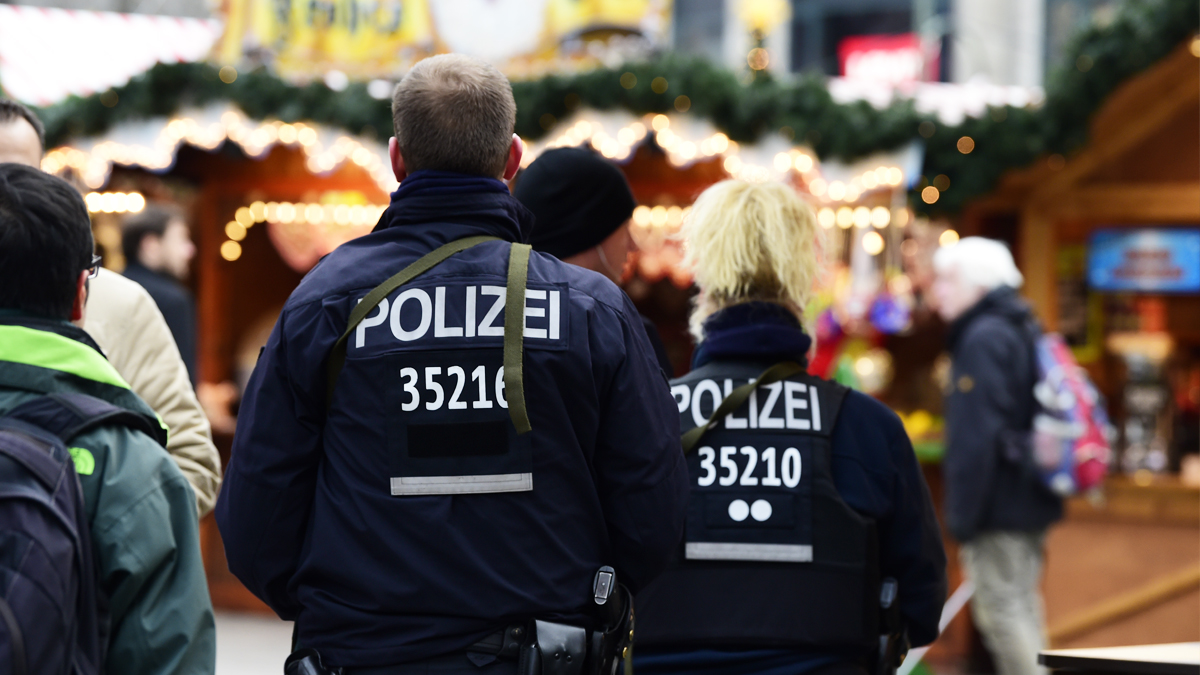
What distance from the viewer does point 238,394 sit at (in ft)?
29.3

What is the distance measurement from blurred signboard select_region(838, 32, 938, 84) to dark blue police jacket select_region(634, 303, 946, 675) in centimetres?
1322

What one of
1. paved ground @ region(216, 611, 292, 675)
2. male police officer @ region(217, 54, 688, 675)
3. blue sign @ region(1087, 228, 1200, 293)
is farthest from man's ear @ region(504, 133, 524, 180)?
blue sign @ region(1087, 228, 1200, 293)

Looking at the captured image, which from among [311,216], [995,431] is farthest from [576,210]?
[311,216]

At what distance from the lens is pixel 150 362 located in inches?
111

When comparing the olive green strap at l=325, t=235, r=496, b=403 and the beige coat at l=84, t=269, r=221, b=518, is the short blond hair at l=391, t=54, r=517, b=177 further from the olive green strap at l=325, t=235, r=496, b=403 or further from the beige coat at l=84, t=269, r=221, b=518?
the beige coat at l=84, t=269, r=221, b=518

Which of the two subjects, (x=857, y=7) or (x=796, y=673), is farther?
(x=857, y=7)

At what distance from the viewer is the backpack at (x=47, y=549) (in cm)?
166

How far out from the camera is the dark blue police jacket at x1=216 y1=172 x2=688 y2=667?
1855 millimetres

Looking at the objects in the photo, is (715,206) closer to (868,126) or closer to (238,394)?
(868,126)

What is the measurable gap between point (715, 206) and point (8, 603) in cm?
169

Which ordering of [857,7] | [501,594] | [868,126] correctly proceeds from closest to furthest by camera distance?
[501,594]
[868,126]
[857,7]

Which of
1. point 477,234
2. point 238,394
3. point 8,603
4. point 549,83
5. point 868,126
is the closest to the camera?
point 8,603

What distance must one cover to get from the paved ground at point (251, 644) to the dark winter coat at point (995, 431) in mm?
3515

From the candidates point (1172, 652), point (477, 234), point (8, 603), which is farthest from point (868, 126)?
point (8, 603)
